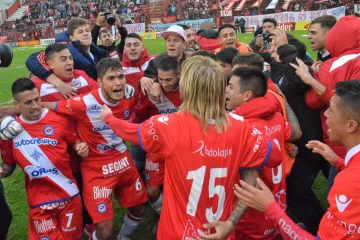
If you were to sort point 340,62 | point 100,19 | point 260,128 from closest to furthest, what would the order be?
1. point 260,128
2. point 340,62
3. point 100,19

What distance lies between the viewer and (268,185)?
3.30 m

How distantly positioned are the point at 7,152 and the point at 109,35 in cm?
456

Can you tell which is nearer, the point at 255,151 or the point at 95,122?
the point at 255,151

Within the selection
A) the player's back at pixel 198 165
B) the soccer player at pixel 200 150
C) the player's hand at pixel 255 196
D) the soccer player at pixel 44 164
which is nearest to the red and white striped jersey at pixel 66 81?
the soccer player at pixel 44 164

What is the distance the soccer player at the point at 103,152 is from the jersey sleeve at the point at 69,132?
7 centimetres

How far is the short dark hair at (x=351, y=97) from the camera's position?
2.23m

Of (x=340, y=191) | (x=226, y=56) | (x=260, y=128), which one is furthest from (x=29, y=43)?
(x=340, y=191)

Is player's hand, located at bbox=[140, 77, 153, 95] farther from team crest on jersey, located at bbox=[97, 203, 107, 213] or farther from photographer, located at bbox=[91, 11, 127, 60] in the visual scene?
photographer, located at bbox=[91, 11, 127, 60]

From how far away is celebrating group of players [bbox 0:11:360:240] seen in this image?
8.50 ft

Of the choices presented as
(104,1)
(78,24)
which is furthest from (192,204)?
(104,1)

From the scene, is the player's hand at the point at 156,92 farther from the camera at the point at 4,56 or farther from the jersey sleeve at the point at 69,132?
the camera at the point at 4,56

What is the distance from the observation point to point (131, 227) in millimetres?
4449

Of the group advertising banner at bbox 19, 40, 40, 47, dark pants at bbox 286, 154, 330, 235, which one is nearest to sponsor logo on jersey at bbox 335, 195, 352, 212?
dark pants at bbox 286, 154, 330, 235

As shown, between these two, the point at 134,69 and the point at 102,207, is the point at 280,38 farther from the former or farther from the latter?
the point at 102,207
